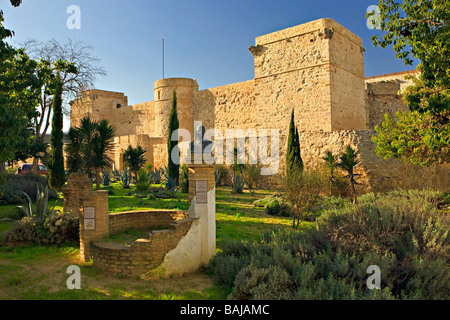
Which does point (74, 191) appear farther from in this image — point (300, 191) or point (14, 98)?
point (300, 191)

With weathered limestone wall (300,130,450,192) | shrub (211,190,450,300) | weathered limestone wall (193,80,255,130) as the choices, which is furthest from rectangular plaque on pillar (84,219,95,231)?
weathered limestone wall (193,80,255,130)

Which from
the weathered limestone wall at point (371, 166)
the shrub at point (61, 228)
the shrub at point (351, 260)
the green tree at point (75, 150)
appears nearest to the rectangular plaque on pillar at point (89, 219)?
the shrub at point (61, 228)

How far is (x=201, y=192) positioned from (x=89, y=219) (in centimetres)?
213

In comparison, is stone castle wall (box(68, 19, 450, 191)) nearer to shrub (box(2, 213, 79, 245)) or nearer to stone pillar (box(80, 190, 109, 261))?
stone pillar (box(80, 190, 109, 261))

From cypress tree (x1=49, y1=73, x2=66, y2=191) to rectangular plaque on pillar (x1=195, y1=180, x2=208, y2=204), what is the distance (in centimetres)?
829

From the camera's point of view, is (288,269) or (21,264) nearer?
(288,269)

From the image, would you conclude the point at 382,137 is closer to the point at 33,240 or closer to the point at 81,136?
the point at 33,240

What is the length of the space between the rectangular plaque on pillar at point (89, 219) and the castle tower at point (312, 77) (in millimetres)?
11336

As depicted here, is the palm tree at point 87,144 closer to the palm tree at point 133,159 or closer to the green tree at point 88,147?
the green tree at point 88,147

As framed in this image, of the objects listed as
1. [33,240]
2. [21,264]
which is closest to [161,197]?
[33,240]

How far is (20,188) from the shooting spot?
10.7m

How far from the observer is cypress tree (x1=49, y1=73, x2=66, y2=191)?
37.4ft

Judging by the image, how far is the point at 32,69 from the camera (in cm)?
1186
